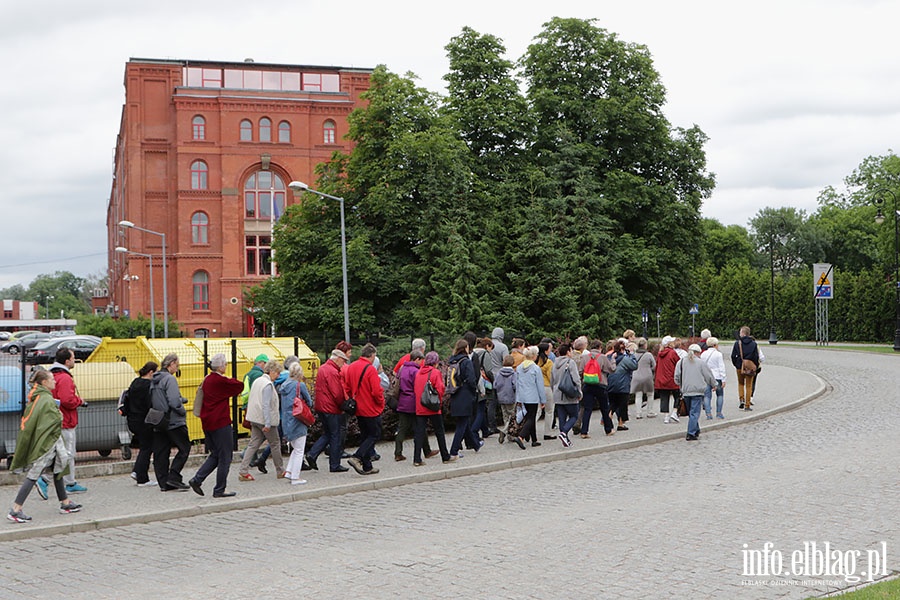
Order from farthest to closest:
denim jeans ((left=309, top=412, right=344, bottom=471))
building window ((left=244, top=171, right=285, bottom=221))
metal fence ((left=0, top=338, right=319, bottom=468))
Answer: building window ((left=244, top=171, right=285, bottom=221)) < metal fence ((left=0, top=338, right=319, bottom=468)) < denim jeans ((left=309, top=412, right=344, bottom=471))

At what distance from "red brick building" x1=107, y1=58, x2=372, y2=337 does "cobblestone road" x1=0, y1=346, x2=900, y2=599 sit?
58203 millimetres

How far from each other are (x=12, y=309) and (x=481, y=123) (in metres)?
154

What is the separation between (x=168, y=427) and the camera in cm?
1220

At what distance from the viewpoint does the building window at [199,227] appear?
69438 millimetres

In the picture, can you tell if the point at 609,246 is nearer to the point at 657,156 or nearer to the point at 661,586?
the point at 657,156

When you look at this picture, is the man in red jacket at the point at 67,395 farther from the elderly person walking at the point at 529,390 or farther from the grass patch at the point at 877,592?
the grass patch at the point at 877,592

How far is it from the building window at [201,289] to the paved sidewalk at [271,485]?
5433 centimetres

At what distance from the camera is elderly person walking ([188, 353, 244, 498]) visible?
11.7m

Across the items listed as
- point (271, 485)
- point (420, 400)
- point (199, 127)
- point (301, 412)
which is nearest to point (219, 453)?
point (271, 485)

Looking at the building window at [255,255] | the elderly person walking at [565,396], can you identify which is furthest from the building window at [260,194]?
the elderly person walking at [565,396]

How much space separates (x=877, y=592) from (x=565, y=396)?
9.54 meters

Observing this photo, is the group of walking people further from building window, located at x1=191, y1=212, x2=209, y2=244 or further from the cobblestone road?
building window, located at x1=191, y1=212, x2=209, y2=244

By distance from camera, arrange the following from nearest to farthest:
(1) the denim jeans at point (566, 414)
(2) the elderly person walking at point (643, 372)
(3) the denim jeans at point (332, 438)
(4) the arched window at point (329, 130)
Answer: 1. (3) the denim jeans at point (332, 438)
2. (1) the denim jeans at point (566, 414)
3. (2) the elderly person walking at point (643, 372)
4. (4) the arched window at point (329, 130)

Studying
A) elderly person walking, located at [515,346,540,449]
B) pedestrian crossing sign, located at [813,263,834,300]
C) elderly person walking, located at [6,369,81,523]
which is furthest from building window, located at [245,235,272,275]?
elderly person walking, located at [6,369,81,523]
